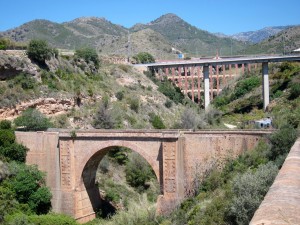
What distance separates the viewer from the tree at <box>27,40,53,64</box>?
138ft

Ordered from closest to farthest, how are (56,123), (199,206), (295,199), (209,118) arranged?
1. (295,199)
2. (199,206)
3. (56,123)
4. (209,118)

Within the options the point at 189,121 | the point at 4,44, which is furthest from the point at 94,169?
the point at 4,44

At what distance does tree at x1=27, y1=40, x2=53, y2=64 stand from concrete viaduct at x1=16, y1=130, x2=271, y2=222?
14.2m

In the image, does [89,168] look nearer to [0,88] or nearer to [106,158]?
[106,158]

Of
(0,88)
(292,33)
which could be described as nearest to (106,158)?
(0,88)

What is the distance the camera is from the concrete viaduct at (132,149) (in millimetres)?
23953

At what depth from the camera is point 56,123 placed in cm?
3734

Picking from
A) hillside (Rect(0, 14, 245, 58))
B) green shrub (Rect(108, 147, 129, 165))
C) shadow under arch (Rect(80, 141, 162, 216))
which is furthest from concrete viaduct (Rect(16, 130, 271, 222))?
hillside (Rect(0, 14, 245, 58))

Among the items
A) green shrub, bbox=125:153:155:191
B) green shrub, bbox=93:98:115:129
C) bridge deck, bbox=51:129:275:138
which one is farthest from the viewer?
green shrub, bbox=93:98:115:129

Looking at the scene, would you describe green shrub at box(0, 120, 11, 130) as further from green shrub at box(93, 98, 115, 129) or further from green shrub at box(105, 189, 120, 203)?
green shrub at box(105, 189, 120, 203)

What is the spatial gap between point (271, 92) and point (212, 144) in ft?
89.2

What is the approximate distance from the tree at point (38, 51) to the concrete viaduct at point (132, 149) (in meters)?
14.2

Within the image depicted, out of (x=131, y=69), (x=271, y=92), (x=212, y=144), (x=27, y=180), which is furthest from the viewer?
(x=131, y=69)

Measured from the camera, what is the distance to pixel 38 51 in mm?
42156
